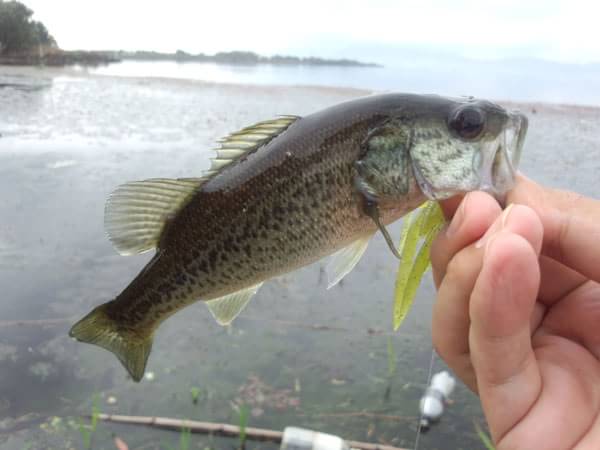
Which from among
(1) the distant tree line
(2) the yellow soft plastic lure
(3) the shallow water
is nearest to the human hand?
(2) the yellow soft plastic lure

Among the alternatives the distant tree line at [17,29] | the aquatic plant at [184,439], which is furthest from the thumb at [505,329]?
the distant tree line at [17,29]

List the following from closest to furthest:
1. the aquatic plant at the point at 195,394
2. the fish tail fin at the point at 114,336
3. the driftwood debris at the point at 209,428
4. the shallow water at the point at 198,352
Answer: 1. the fish tail fin at the point at 114,336
2. the driftwood debris at the point at 209,428
3. the shallow water at the point at 198,352
4. the aquatic plant at the point at 195,394

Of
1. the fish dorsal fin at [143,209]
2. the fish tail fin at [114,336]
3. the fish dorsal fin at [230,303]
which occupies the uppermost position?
the fish dorsal fin at [143,209]

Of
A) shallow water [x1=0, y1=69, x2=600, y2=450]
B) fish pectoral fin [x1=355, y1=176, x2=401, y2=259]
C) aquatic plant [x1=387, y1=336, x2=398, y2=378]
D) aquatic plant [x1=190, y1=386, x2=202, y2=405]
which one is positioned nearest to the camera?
fish pectoral fin [x1=355, y1=176, x2=401, y2=259]

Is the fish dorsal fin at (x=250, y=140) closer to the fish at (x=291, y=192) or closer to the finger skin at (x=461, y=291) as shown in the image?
the fish at (x=291, y=192)

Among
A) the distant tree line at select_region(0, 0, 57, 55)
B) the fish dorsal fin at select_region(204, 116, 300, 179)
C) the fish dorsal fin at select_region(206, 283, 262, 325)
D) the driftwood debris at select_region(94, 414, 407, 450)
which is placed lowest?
the driftwood debris at select_region(94, 414, 407, 450)

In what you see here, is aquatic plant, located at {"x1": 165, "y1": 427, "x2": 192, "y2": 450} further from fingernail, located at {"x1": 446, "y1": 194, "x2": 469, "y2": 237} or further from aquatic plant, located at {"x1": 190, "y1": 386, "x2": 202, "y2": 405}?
fingernail, located at {"x1": 446, "y1": 194, "x2": 469, "y2": 237}
